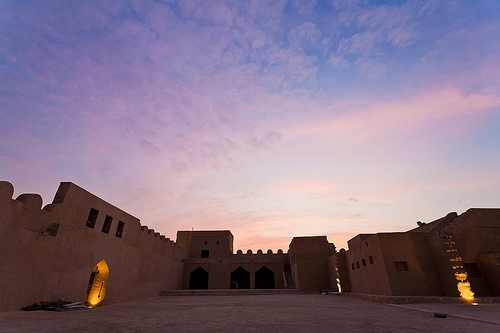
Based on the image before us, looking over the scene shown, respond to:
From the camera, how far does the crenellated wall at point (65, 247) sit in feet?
32.7

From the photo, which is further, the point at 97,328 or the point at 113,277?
the point at 113,277

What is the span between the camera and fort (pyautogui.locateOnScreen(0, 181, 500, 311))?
10383mm

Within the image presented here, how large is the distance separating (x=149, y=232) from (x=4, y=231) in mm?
13476

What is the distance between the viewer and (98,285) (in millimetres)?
15844

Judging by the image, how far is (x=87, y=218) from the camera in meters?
14.5

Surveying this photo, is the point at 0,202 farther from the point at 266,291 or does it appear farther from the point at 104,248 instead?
the point at 266,291

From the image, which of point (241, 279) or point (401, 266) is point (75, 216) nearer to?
point (401, 266)

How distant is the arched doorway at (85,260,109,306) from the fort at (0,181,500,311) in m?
0.06

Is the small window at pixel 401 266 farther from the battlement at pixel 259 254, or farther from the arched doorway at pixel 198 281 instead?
the arched doorway at pixel 198 281

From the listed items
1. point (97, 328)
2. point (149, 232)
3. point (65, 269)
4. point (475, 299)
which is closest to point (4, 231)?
point (65, 269)

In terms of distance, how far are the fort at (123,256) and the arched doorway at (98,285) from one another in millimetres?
60

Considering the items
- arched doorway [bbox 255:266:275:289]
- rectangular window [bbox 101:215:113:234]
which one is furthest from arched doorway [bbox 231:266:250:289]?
rectangular window [bbox 101:215:113:234]

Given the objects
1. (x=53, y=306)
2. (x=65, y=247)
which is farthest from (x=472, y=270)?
(x=65, y=247)

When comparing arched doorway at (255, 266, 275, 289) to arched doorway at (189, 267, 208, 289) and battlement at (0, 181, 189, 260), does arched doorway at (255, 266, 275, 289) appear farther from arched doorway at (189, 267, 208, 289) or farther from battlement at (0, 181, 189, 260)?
battlement at (0, 181, 189, 260)
